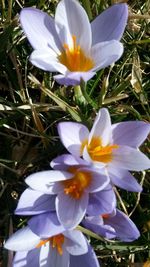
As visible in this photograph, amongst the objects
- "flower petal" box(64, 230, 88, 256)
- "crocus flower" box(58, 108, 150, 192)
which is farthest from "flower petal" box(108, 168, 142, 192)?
"flower petal" box(64, 230, 88, 256)

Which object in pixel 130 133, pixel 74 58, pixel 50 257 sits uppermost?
pixel 74 58

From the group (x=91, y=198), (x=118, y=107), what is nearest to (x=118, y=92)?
(x=118, y=107)

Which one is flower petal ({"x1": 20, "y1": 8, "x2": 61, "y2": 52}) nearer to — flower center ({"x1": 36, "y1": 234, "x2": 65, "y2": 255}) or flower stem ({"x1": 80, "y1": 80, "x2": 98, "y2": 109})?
flower stem ({"x1": 80, "y1": 80, "x2": 98, "y2": 109})

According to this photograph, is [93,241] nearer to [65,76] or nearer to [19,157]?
[19,157]

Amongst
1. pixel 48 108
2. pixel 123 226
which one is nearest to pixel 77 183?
pixel 123 226

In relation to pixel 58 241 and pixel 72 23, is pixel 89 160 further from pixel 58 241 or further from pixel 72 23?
pixel 72 23

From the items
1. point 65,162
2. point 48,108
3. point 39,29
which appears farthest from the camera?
point 48,108

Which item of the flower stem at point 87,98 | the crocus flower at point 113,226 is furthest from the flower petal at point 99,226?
the flower stem at point 87,98
